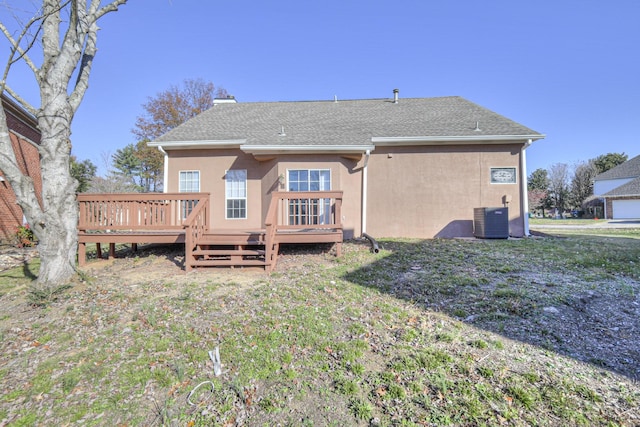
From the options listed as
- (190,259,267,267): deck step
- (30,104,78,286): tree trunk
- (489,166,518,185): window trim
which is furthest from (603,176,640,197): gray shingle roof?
(30,104,78,286): tree trunk

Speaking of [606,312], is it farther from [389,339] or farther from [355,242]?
[355,242]

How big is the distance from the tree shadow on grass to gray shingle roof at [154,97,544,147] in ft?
13.2

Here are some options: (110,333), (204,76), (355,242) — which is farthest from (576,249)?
(204,76)

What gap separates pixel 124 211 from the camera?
20.2ft

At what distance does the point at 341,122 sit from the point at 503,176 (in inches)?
221

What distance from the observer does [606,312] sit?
138 inches

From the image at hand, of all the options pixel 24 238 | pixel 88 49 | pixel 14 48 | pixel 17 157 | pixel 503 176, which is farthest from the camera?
pixel 17 157

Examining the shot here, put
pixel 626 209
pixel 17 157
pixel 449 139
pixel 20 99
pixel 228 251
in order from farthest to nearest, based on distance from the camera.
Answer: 1. pixel 626 209
2. pixel 17 157
3. pixel 449 139
4. pixel 228 251
5. pixel 20 99

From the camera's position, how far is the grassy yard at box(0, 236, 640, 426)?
2045 mm

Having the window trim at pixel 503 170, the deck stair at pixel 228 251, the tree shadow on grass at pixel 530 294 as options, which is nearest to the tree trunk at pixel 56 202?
the deck stair at pixel 228 251

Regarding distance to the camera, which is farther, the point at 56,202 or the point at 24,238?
the point at 24,238

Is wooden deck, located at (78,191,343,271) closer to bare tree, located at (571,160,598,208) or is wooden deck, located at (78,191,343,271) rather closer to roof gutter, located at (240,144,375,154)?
roof gutter, located at (240,144,375,154)

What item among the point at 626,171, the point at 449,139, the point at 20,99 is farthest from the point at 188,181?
the point at 626,171

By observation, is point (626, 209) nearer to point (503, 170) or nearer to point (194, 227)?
point (503, 170)
